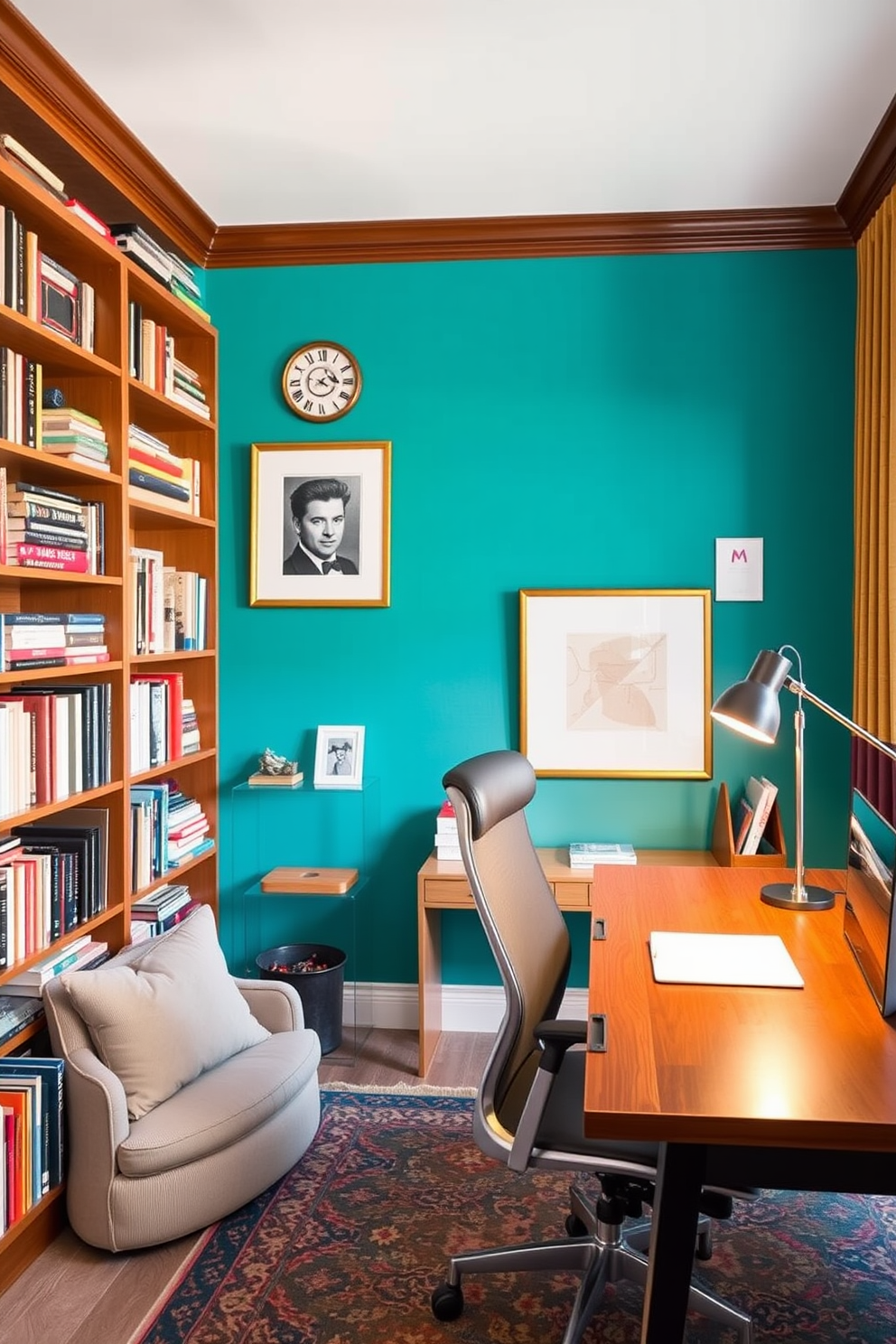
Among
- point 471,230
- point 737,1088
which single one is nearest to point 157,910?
point 737,1088

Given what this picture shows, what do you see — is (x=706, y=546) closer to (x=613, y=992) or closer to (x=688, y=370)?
(x=688, y=370)

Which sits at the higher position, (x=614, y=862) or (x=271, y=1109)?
(x=614, y=862)

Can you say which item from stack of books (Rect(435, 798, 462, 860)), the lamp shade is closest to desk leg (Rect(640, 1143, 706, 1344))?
the lamp shade

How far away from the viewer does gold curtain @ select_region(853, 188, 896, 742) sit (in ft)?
9.93

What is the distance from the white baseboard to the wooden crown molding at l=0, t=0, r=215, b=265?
8.75 feet

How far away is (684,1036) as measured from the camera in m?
1.62

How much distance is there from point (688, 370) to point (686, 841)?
1.61m

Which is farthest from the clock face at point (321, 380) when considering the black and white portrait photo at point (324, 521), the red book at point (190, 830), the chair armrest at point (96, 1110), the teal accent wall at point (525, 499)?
the chair armrest at point (96, 1110)

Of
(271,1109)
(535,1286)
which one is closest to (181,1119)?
(271,1109)

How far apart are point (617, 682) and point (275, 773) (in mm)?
1210

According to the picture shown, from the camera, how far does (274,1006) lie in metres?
2.98

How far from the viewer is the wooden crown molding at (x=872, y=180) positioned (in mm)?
2917

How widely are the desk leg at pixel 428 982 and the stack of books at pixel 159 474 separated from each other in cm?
152

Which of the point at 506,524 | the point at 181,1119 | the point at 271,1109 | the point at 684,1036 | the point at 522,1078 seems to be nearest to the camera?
the point at 684,1036
